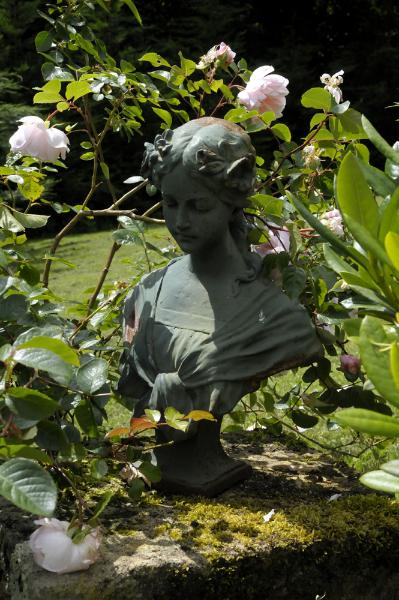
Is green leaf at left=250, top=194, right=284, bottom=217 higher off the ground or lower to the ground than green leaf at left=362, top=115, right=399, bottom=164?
lower

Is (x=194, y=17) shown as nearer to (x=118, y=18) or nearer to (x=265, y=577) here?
(x=118, y=18)

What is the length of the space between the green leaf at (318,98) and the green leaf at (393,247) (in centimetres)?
140

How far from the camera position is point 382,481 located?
1.26 metres

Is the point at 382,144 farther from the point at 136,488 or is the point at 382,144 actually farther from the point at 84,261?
the point at 84,261

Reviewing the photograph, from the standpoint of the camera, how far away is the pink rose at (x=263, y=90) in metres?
2.55

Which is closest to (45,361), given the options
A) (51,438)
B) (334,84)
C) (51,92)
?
(51,438)

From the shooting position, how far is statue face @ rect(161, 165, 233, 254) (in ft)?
7.49

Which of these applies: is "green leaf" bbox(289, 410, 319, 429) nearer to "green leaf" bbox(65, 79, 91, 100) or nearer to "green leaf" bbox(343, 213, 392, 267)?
"green leaf" bbox(65, 79, 91, 100)

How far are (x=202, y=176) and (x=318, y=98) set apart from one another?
48 centimetres

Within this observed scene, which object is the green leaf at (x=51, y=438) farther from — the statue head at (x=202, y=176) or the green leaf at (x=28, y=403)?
the statue head at (x=202, y=176)

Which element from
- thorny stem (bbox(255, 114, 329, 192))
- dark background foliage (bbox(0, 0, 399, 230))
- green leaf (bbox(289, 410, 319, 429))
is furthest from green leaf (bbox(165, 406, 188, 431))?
dark background foliage (bbox(0, 0, 399, 230))

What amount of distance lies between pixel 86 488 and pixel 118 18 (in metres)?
9.55

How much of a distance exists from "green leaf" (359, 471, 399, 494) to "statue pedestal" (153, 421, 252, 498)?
118cm

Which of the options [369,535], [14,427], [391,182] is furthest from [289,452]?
[391,182]
